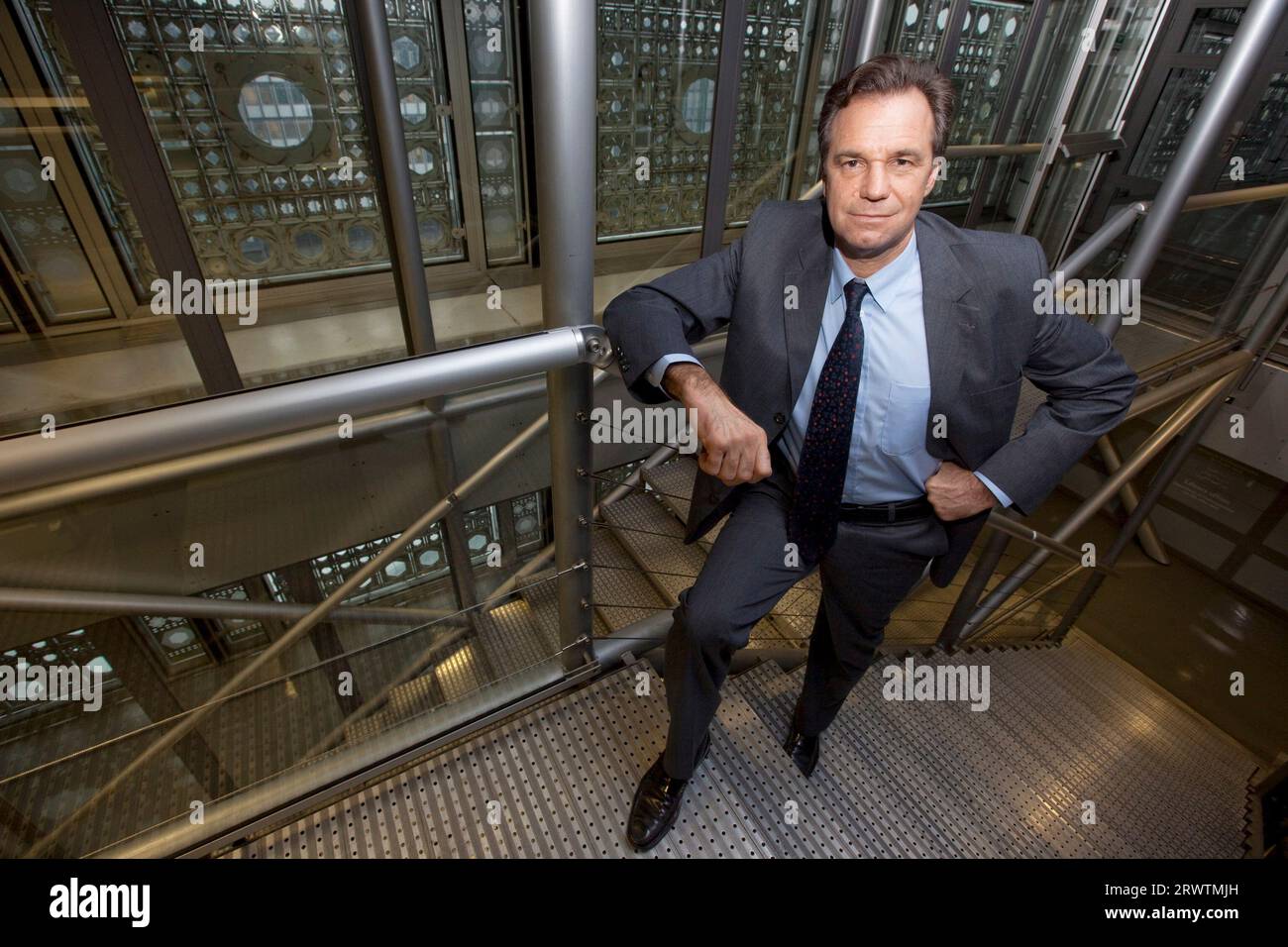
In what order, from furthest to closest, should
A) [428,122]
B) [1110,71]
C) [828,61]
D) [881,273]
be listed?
[828,61] < [1110,71] < [428,122] < [881,273]

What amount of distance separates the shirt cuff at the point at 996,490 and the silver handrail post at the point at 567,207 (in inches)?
28.5

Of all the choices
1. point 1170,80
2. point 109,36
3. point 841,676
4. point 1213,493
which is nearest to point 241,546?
point 109,36

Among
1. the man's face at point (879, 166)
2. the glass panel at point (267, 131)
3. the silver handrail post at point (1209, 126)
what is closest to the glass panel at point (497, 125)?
the glass panel at point (267, 131)

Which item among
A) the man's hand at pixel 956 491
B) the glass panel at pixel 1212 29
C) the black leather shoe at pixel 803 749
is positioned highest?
the glass panel at pixel 1212 29

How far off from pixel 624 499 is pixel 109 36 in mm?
2730

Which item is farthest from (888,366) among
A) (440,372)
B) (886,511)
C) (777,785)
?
(777,785)

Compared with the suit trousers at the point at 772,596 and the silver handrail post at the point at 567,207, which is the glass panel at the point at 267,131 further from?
the suit trousers at the point at 772,596

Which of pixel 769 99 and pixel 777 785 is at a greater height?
pixel 769 99

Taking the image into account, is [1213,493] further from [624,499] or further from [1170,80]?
[624,499]

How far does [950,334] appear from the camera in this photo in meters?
1.03

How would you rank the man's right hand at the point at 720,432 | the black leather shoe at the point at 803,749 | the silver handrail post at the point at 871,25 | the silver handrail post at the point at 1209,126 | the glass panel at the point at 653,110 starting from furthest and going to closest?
1. the glass panel at the point at 653,110
2. the silver handrail post at the point at 871,25
3. the silver handrail post at the point at 1209,126
4. the black leather shoe at the point at 803,749
5. the man's right hand at the point at 720,432

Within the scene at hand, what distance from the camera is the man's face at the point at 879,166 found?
936mm

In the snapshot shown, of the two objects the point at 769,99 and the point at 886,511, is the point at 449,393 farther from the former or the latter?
the point at 769,99

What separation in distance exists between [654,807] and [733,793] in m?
0.19
